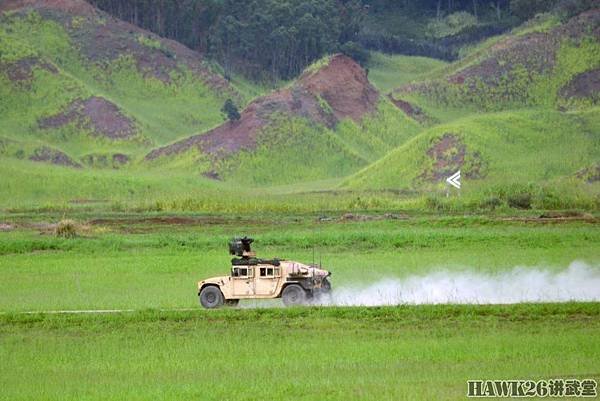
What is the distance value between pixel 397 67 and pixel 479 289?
13714 centimetres

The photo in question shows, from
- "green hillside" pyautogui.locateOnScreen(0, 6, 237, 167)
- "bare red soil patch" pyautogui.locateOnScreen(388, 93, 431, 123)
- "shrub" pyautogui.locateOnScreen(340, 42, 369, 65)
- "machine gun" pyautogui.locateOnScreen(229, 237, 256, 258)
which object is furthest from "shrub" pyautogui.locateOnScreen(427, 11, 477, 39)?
"machine gun" pyautogui.locateOnScreen(229, 237, 256, 258)

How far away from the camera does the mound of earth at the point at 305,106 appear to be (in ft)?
377

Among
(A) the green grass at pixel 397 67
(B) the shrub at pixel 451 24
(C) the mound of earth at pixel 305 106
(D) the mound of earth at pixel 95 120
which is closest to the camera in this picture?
(C) the mound of earth at pixel 305 106

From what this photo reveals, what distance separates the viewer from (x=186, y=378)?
21.6m

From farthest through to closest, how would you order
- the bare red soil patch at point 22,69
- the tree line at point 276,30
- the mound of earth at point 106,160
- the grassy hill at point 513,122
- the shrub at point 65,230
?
the tree line at point 276,30 → the bare red soil patch at point 22,69 → the mound of earth at point 106,160 → the grassy hill at point 513,122 → the shrub at point 65,230

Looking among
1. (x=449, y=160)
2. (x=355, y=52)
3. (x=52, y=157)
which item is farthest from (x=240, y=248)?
(x=355, y=52)

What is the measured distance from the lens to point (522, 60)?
127062mm

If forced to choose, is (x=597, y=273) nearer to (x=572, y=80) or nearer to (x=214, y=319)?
(x=214, y=319)

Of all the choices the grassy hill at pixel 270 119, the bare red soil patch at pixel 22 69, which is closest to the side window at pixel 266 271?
the grassy hill at pixel 270 119

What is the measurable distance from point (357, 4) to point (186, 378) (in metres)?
148

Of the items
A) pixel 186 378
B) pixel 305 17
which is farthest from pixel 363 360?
pixel 305 17

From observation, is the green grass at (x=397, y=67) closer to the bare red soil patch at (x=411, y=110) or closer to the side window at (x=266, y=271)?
the bare red soil patch at (x=411, y=110)

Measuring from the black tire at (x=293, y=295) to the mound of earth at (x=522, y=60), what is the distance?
98.2m

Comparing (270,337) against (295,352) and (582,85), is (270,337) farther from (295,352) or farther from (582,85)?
(582,85)
